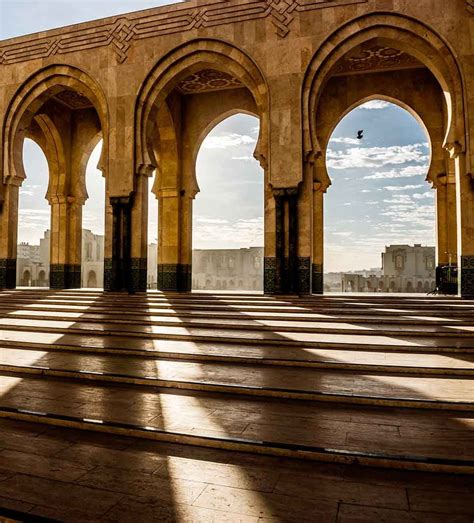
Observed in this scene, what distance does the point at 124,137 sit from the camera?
9227mm

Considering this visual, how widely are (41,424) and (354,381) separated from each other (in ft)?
6.06

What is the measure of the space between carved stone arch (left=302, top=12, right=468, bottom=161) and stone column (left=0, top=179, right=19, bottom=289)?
711 cm

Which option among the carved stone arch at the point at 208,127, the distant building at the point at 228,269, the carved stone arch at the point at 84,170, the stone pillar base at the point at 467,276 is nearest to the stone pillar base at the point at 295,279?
the stone pillar base at the point at 467,276

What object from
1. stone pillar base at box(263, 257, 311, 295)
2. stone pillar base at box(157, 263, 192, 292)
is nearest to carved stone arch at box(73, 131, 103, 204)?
stone pillar base at box(157, 263, 192, 292)

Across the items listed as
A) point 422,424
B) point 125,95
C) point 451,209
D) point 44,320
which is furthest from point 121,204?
point 422,424

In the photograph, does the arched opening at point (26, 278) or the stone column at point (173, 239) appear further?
the arched opening at point (26, 278)

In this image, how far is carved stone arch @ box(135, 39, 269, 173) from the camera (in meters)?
8.43

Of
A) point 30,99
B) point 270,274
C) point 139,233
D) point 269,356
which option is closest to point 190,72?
point 139,233

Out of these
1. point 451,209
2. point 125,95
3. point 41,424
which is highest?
point 125,95

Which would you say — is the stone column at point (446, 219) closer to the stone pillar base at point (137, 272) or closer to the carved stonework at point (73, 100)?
the stone pillar base at point (137, 272)

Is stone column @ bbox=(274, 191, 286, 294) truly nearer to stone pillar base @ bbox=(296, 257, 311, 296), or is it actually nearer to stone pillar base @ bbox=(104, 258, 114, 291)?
stone pillar base @ bbox=(296, 257, 311, 296)

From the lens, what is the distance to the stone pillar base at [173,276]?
11.1 metres

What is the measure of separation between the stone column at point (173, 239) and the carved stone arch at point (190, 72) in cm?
205

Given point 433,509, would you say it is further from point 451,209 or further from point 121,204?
point 451,209
